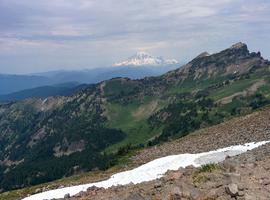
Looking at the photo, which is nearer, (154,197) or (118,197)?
(154,197)

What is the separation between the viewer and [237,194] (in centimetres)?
2212

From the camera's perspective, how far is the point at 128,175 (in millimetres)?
50438

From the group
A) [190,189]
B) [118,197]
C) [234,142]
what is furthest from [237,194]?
[234,142]

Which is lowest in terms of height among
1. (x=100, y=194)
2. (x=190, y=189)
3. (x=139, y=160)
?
(x=139, y=160)

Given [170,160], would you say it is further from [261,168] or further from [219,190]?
[219,190]

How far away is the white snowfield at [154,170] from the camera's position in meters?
45.8

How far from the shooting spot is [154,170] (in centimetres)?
4797

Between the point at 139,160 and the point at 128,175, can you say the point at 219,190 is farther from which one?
the point at 139,160

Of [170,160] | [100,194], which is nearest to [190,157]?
[170,160]

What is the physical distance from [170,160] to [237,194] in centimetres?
3331

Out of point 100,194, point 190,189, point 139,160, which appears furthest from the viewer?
point 139,160

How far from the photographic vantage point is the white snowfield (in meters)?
45.8

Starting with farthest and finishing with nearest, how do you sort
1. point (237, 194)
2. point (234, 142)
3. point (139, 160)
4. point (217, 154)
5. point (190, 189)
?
1. point (139, 160)
2. point (234, 142)
3. point (217, 154)
4. point (190, 189)
5. point (237, 194)

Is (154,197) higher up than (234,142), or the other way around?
(154,197)
